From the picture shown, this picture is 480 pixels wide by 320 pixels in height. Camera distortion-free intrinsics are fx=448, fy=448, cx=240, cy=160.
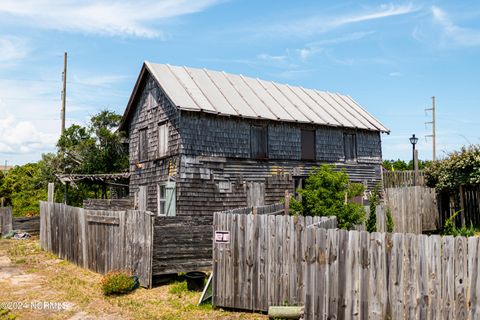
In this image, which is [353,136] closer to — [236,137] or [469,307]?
[236,137]

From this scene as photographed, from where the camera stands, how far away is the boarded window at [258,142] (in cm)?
2239

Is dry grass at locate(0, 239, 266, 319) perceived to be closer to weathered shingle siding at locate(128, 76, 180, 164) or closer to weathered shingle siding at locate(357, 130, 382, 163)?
weathered shingle siding at locate(128, 76, 180, 164)

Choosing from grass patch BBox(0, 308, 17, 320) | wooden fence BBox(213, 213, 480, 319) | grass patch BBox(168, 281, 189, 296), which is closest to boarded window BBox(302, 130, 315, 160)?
grass patch BBox(168, 281, 189, 296)

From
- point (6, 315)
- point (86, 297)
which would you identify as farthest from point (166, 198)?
point (6, 315)

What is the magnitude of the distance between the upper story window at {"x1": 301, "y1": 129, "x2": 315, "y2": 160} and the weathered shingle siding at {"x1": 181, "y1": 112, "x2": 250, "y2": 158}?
3.55 m

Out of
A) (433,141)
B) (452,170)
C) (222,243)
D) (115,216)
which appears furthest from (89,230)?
(433,141)

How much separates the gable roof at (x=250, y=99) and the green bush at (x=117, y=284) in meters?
Answer: 9.27

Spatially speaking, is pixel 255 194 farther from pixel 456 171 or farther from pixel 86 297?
pixel 86 297

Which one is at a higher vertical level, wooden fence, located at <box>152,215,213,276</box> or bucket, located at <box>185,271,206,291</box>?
wooden fence, located at <box>152,215,213,276</box>

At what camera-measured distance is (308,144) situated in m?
24.3

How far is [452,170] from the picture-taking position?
21.1 m

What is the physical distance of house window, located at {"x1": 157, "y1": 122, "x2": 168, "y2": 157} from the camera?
2175 centimetres

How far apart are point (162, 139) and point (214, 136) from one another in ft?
9.12

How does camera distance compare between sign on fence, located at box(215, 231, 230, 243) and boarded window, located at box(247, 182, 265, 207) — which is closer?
sign on fence, located at box(215, 231, 230, 243)
